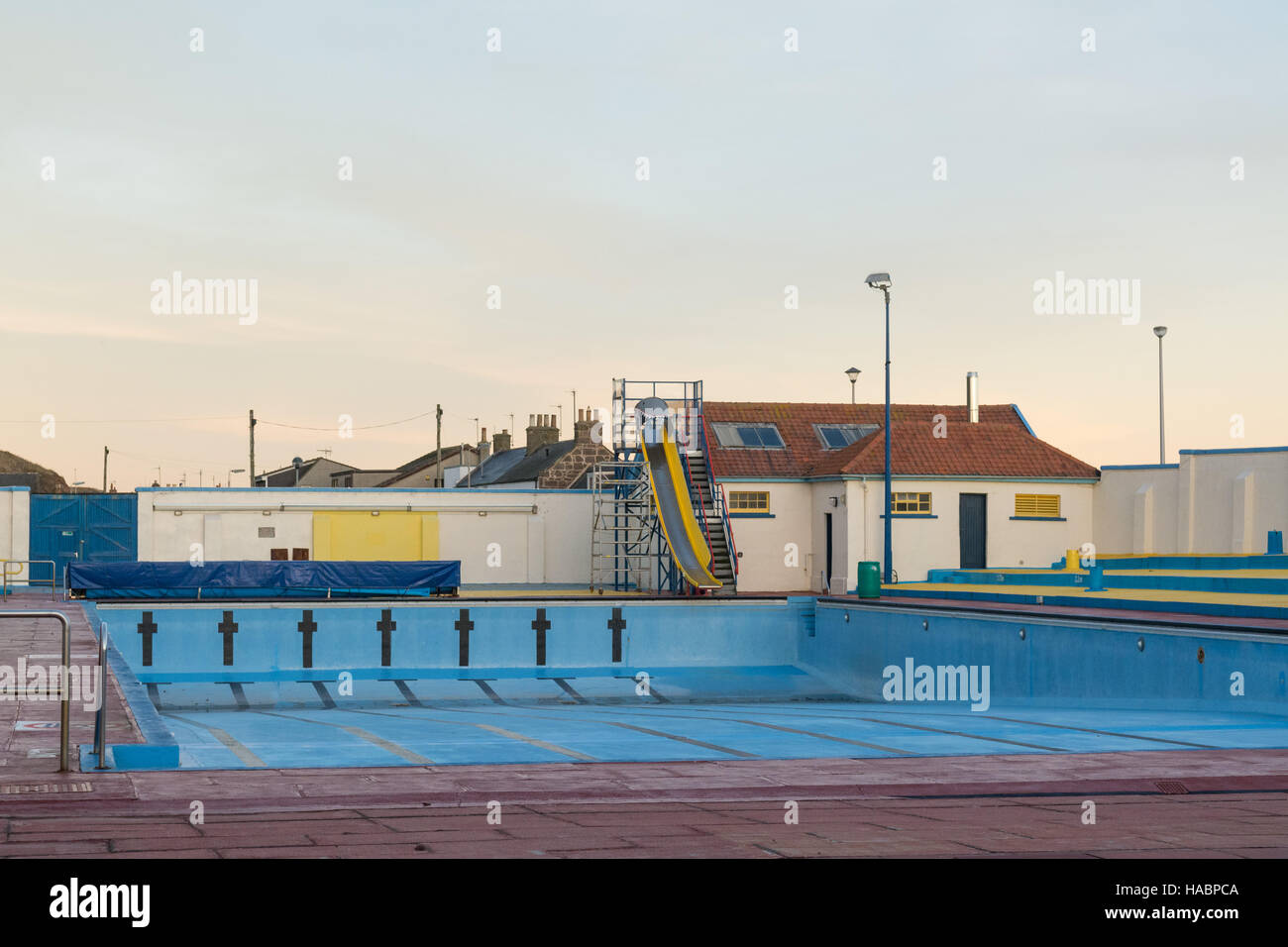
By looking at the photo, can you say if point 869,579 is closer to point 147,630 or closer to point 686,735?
point 147,630

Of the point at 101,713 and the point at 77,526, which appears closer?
the point at 101,713

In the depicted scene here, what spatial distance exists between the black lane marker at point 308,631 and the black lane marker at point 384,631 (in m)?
1.42

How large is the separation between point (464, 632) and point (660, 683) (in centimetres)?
473

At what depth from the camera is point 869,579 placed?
30984 mm

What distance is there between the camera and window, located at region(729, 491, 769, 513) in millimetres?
41344

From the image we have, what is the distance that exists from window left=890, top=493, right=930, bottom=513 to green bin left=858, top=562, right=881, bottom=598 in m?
9.00

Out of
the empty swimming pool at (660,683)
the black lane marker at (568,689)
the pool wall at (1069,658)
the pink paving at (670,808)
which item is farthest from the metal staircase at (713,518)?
the pink paving at (670,808)

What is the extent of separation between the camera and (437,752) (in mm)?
12930

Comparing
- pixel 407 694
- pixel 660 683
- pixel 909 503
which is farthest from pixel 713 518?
pixel 407 694

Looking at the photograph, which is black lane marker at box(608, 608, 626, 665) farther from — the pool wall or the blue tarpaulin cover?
the blue tarpaulin cover

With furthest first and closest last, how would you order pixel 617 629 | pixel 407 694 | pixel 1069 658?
pixel 617 629, pixel 407 694, pixel 1069 658

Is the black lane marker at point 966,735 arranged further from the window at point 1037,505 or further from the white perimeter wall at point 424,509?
the white perimeter wall at point 424,509

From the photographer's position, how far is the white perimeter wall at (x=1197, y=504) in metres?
38.1
